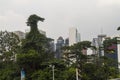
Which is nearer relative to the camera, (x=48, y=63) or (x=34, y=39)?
(x=48, y=63)

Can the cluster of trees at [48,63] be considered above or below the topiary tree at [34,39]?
below

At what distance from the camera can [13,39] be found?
64.9 metres

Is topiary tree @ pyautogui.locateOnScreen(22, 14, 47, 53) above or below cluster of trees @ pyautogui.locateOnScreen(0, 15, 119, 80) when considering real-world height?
above

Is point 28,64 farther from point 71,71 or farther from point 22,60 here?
point 71,71

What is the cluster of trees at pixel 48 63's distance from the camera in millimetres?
51875

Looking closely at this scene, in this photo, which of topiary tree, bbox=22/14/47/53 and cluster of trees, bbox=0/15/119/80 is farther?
topiary tree, bbox=22/14/47/53

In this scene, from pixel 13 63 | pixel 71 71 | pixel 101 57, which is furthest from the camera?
pixel 13 63

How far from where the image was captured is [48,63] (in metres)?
53.2

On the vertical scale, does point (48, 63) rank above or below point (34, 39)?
below

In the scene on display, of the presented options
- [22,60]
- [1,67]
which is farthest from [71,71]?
[1,67]

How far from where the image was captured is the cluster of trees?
170 feet

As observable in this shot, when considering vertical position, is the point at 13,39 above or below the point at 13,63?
above

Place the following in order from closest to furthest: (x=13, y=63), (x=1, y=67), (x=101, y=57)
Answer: (x=101, y=57) → (x=13, y=63) → (x=1, y=67)

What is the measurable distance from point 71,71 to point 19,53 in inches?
391
